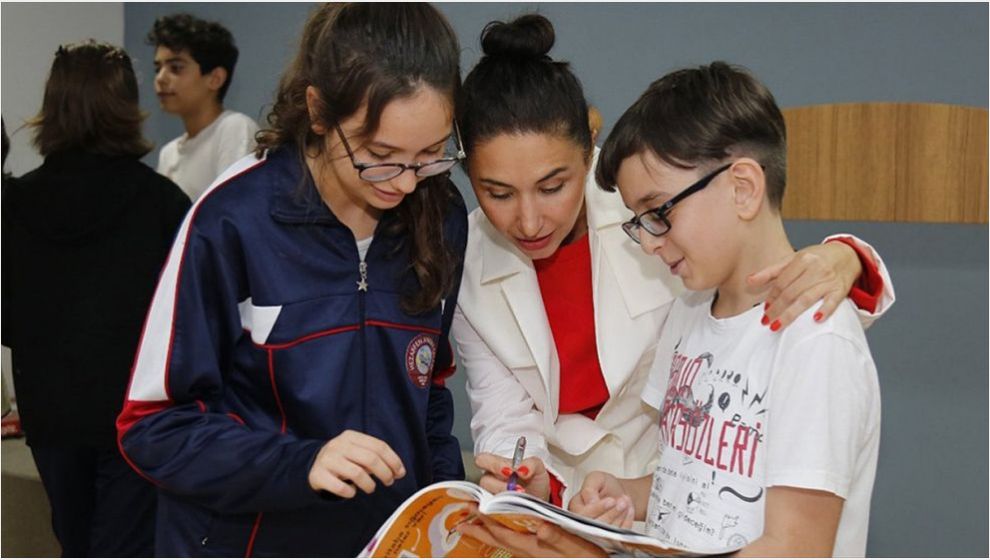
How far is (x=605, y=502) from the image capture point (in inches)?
57.4

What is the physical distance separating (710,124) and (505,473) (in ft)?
1.72

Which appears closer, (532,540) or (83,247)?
(532,540)

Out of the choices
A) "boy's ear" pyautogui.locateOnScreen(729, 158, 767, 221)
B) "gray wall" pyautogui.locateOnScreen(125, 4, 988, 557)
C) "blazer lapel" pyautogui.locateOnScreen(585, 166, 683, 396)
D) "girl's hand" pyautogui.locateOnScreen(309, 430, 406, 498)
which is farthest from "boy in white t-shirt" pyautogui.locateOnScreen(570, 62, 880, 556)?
"gray wall" pyautogui.locateOnScreen(125, 4, 988, 557)

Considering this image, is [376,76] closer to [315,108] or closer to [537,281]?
[315,108]

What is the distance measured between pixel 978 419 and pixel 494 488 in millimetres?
1779

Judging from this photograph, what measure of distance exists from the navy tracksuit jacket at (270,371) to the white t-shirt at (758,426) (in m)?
0.37

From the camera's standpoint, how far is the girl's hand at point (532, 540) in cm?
126

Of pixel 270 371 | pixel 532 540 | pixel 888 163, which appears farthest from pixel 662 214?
pixel 888 163

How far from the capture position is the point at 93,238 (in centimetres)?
270

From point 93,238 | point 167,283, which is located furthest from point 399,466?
point 93,238

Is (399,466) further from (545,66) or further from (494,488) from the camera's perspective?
(545,66)

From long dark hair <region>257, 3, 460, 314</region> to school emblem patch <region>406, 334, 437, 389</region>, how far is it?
1.8 inches

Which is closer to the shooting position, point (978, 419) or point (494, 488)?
point (494, 488)

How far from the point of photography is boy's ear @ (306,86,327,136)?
1.42 metres
